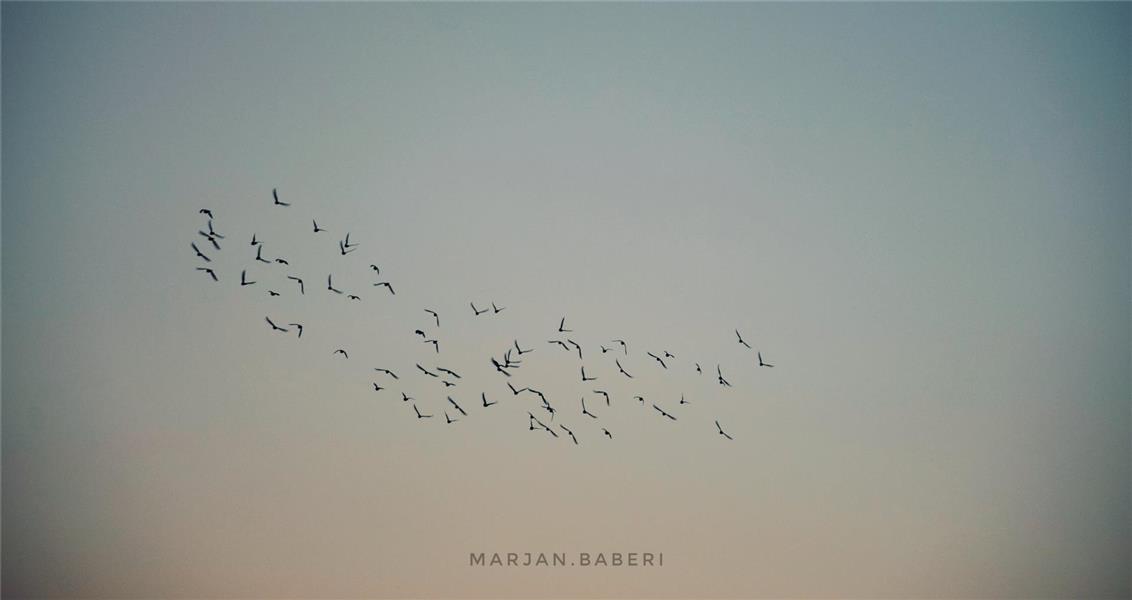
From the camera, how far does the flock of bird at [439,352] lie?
1873mm

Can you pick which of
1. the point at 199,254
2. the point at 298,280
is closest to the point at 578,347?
the point at 298,280

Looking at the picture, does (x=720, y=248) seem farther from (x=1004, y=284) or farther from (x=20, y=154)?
(x=20, y=154)

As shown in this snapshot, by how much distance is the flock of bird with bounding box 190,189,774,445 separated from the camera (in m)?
1.87

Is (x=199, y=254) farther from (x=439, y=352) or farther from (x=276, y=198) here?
(x=439, y=352)

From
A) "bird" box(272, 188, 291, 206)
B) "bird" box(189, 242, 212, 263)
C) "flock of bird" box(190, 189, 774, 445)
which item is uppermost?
"bird" box(272, 188, 291, 206)

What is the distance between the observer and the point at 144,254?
188 centimetres

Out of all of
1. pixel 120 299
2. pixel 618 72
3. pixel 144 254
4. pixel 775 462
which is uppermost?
pixel 618 72

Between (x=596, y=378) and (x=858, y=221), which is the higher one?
(x=858, y=221)

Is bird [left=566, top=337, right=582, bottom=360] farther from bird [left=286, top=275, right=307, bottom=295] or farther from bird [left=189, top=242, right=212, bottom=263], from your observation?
bird [left=189, top=242, right=212, bottom=263]

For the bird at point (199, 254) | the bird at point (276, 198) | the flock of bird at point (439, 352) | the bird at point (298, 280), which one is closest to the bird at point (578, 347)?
the flock of bird at point (439, 352)

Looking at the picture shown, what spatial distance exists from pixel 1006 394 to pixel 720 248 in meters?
0.87

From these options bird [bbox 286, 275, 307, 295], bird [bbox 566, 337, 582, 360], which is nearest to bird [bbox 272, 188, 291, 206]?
bird [bbox 286, 275, 307, 295]

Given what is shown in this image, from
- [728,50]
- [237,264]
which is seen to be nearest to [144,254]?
[237,264]

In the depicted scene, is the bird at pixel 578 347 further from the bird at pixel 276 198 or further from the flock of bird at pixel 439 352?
the bird at pixel 276 198
